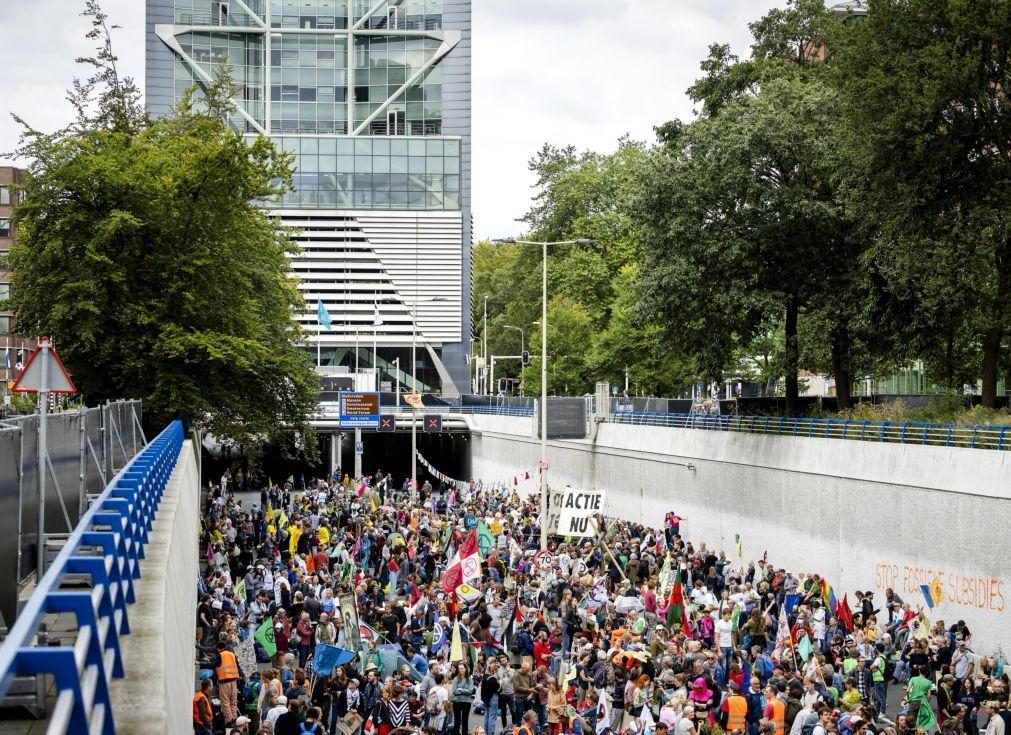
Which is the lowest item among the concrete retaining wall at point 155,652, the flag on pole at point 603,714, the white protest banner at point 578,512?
the flag on pole at point 603,714

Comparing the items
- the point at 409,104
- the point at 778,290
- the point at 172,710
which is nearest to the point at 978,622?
the point at 778,290

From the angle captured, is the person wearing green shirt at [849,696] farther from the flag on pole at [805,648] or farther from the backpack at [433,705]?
the backpack at [433,705]

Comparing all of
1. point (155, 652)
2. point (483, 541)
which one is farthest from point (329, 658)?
point (483, 541)

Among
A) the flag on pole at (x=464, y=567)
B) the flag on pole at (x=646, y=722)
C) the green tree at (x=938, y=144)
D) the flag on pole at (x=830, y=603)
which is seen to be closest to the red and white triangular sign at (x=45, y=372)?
the flag on pole at (x=646, y=722)

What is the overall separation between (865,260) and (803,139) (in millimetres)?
4430

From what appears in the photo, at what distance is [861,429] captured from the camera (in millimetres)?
28766

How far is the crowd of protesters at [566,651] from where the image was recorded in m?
15.3

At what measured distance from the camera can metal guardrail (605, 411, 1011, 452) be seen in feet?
78.0

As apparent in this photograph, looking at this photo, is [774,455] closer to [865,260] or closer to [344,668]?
[865,260]

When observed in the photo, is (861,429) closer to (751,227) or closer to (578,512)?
(578,512)

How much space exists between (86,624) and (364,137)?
100221 mm

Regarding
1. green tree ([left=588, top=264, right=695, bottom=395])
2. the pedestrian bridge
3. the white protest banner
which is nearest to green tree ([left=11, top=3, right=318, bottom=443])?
the pedestrian bridge

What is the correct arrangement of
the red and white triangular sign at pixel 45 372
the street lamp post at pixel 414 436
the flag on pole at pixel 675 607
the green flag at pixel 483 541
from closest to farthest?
the red and white triangular sign at pixel 45 372, the flag on pole at pixel 675 607, the green flag at pixel 483 541, the street lamp post at pixel 414 436

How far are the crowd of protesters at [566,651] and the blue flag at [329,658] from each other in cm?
12
